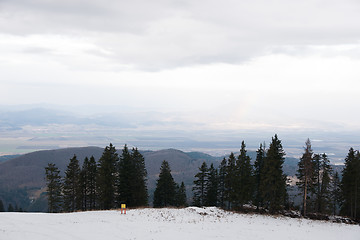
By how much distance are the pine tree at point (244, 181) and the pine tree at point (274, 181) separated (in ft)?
9.83

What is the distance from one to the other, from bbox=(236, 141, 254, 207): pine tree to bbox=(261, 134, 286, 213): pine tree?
9.83ft

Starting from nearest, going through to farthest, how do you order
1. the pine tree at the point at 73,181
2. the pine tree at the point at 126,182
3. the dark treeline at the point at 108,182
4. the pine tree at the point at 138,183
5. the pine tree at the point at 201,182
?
the dark treeline at the point at 108,182
the pine tree at the point at 126,182
the pine tree at the point at 138,183
the pine tree at the point at 73,181
the pine tree at the point at 201,182

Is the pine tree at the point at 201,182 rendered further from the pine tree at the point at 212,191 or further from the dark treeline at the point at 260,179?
the dark treeline at the point at 260,179

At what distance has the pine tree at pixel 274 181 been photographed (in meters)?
38.8

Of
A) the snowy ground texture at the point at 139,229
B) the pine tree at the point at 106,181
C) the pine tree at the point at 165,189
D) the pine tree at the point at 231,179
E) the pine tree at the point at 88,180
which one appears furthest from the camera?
the pine tree at the point at 165,189

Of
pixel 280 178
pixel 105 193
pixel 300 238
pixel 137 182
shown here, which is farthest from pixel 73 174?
pixel 300 238

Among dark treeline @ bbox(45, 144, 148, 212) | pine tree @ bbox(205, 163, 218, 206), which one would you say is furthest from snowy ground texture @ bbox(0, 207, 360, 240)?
pine tree @ bbox(205, 163, 218, 206)

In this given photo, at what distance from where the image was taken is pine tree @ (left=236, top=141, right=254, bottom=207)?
42531mm

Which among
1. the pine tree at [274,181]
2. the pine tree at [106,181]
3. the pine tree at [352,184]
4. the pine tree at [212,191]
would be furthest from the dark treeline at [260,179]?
the pine tree at [106,181]

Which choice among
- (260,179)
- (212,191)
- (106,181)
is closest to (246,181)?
(260,179)

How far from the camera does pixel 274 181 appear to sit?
130 feet

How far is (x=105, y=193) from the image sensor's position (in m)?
43.0

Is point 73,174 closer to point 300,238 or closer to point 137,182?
point 137,182

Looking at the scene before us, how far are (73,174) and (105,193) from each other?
8550 mm
